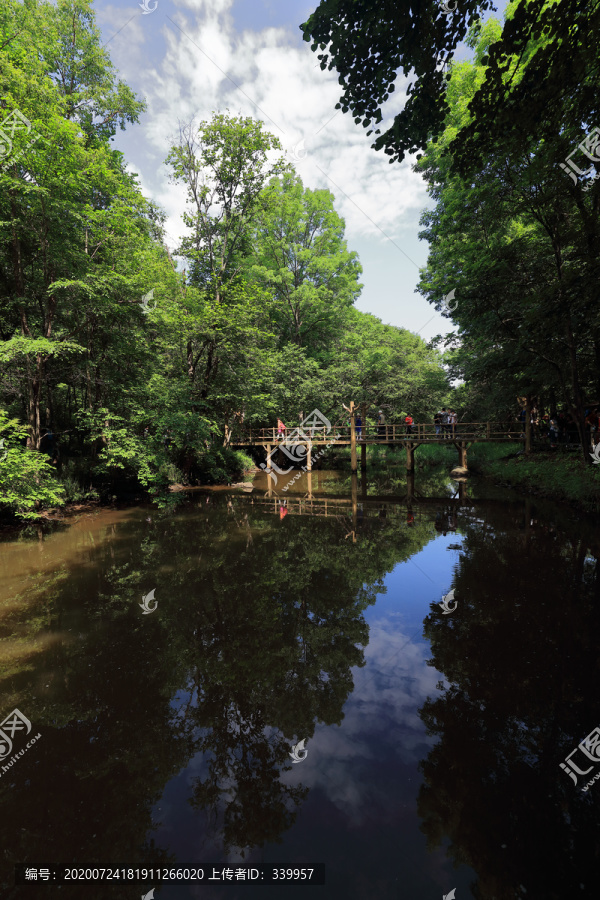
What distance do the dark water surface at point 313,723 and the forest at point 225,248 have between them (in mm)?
6222

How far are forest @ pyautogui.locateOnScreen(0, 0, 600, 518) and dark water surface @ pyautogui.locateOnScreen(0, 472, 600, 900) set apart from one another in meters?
6.22

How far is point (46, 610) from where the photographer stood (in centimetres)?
571

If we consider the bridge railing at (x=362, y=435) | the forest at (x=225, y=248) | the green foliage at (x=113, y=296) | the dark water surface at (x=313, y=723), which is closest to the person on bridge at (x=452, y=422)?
the bridge railing at (x=362, y=435)

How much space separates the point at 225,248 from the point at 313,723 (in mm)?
19873

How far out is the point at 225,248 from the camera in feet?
59.2

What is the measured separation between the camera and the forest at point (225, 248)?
476 cm

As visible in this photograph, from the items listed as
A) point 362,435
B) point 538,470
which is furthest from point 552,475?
point 362,435

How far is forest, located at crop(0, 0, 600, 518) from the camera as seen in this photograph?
187 inches

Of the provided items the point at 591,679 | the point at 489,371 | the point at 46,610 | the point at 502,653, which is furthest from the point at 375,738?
the point at 489,371

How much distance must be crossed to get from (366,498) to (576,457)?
786 centimetres

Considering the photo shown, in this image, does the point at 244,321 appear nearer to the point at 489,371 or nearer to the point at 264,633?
the point at 489,371

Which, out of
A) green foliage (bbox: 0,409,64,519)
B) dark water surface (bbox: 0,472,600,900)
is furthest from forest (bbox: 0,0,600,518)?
dark water surface (bbox: 0,472,600,900)

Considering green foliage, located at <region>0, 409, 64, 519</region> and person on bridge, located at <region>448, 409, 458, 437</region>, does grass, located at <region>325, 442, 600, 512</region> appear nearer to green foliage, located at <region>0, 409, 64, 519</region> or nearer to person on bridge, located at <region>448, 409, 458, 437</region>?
person on bridge, located at <region>448, 409, 458, 437</region>

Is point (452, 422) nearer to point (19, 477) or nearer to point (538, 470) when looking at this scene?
point (538, 470)
